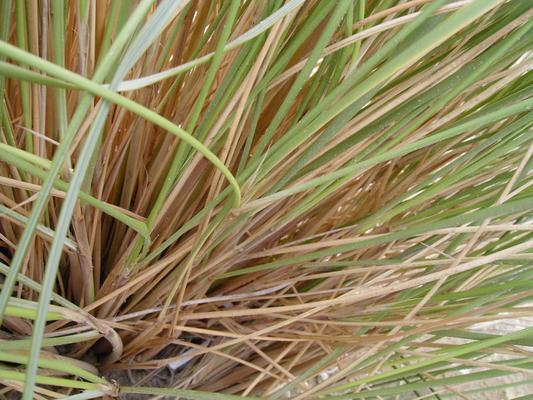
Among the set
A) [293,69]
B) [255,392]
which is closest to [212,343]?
[255,392]

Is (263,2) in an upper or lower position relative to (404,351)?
upper

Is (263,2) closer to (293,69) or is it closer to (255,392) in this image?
(293,69)

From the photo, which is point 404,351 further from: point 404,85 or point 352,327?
point 404,85

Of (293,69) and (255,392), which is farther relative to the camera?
(255,392)

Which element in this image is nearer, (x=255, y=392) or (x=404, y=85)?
(x=404, y=85)

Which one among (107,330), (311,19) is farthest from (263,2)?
(107,330)
